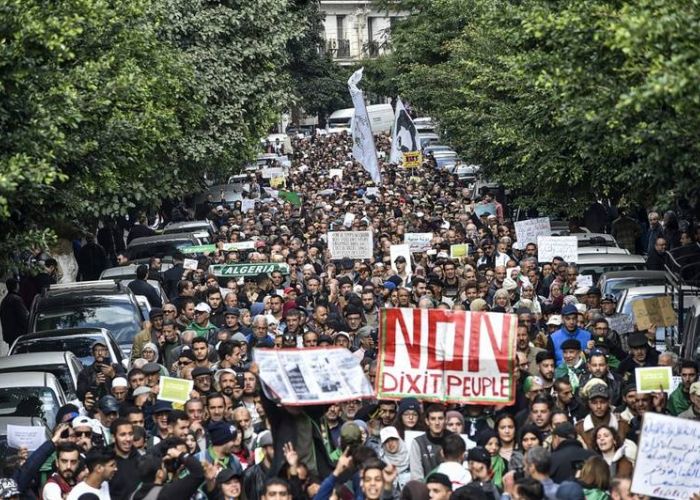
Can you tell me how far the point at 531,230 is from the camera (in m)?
27.3

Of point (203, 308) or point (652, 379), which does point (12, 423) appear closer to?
point (203, 308)

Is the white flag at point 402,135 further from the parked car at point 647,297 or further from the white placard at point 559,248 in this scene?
the parked car at point 647,297

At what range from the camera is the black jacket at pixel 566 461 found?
11484 millimetres

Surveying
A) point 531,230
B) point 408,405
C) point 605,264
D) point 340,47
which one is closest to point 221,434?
point 408,405

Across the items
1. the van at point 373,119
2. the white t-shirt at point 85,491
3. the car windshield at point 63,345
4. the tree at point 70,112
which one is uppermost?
the tree at point 70,112

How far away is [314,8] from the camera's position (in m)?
74.6

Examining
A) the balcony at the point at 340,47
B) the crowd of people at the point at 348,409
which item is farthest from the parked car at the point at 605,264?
the balcony at the point at 340,47

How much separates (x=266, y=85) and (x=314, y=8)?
38.6 metres

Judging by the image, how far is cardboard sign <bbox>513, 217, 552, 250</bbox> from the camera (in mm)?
27172

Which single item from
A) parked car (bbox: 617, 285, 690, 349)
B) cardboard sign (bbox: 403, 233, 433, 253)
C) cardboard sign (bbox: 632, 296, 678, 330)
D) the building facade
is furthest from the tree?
the building facade

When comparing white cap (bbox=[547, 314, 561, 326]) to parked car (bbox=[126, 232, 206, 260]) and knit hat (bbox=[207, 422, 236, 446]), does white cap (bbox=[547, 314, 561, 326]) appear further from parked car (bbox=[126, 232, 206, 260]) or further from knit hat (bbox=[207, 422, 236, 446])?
parked car (bbox=[126, 232, 206, 260])

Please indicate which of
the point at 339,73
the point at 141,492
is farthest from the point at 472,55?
the point at 339,73

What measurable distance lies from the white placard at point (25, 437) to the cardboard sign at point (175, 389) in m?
1.27

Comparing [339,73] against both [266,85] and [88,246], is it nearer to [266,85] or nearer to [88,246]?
[266,85]
